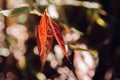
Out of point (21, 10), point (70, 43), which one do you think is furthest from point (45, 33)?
point (70, 43)

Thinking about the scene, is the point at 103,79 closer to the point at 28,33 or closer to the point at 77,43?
A: the point at 77,43

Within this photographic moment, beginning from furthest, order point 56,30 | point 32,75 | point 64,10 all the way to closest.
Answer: point 64,10 < point 32,75 < point 56,30

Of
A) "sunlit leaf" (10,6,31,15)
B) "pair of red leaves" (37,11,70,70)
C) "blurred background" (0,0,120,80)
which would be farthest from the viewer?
"blurred background" (0,0,120,80)

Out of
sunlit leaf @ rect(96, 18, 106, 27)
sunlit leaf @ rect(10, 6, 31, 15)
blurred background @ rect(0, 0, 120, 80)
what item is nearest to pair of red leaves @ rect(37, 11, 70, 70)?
sunlit leaf @ rect(10, 6, 31, 15)

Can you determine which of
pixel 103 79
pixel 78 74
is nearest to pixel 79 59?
pixel 78 74

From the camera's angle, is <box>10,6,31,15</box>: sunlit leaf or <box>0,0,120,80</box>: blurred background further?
<box>0,0,120,80</box>: blurred background

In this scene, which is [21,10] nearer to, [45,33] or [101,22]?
[45,33]

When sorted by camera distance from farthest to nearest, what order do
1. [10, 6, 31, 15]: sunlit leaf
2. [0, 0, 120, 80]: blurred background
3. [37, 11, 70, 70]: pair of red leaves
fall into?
[0, 0, 120, 80]: blurred background → [10, 6, 31, 15]: sunlit leaf → [37, 11, 70, 70]: pair of red leaves

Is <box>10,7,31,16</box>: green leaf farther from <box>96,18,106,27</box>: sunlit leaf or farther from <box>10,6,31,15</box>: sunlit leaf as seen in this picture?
<box>96,18,106,27</box>: sunlit leaf
